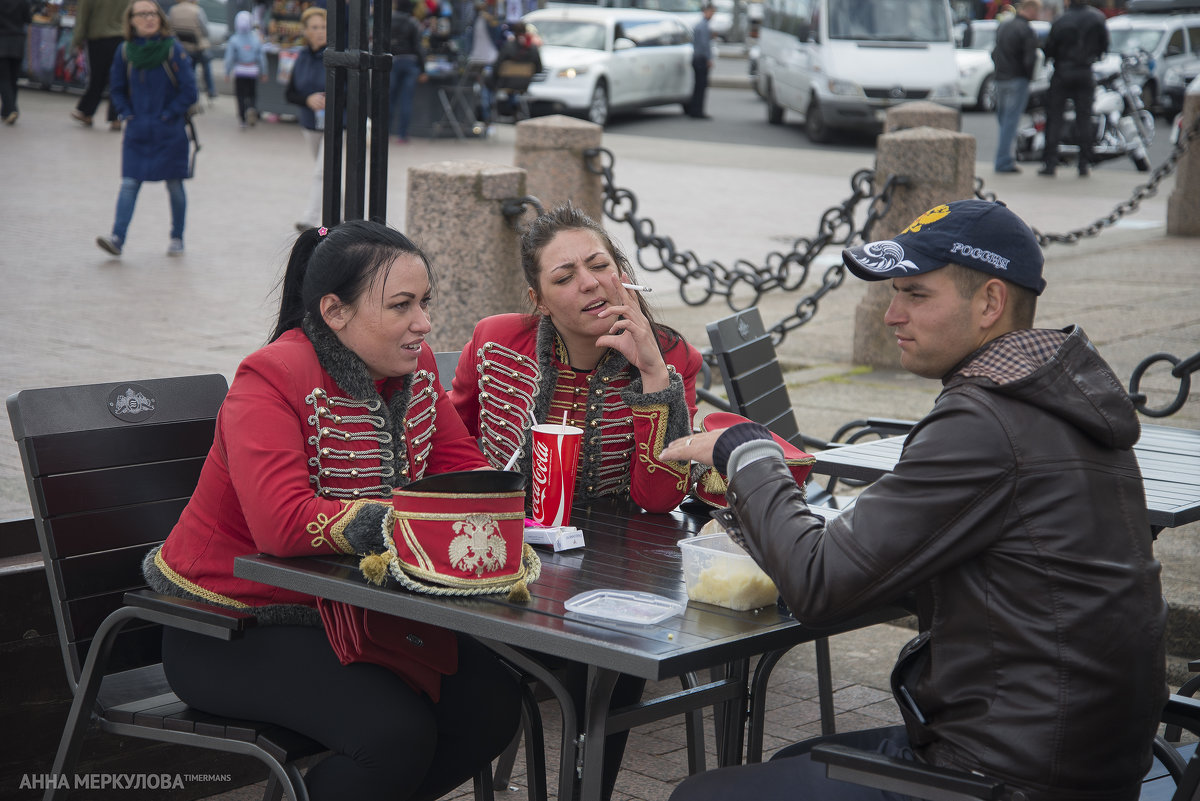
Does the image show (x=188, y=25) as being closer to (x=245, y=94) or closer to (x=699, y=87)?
(x=245, y=94)

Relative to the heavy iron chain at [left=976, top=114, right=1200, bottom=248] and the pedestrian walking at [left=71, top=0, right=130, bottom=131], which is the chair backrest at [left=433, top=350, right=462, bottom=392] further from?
the pedestrian walking at [left=71, top=0, right=130, bottom=131]

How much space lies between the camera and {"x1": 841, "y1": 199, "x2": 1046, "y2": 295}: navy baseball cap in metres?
2.09

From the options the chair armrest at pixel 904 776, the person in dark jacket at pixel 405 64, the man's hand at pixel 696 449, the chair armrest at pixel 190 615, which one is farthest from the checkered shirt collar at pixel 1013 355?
the person in dark jacket at pixel 405 64

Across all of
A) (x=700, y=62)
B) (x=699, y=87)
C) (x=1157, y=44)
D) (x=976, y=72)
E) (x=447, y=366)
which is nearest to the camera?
(x=447, y=366)

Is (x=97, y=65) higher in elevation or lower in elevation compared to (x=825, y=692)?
higher

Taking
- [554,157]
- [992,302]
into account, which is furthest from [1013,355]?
[554,157]

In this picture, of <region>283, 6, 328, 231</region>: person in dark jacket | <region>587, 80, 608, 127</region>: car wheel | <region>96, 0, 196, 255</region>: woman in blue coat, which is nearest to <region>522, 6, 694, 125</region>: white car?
<region>587, 80, 608, 127</region>: car wheel

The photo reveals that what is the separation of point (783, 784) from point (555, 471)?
2.68ft

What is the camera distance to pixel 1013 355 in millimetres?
2041

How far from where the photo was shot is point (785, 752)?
7.92ft

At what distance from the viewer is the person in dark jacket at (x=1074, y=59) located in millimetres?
15070

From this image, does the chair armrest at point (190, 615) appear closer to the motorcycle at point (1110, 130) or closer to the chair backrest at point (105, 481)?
the chair backrest at point (105, 481)

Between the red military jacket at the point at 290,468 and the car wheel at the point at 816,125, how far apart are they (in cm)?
1751

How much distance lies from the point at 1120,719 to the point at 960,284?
69 cm
